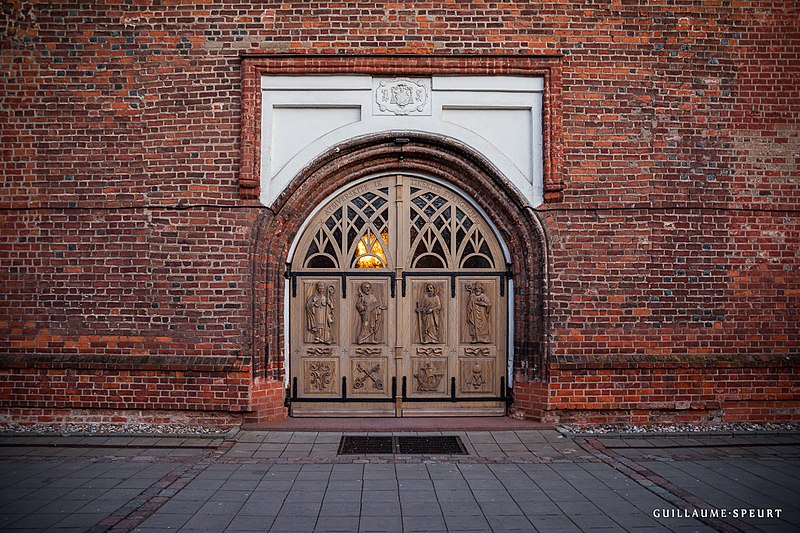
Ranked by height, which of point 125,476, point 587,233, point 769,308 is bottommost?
point 125,476

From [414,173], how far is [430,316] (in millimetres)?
1858

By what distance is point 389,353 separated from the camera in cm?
710

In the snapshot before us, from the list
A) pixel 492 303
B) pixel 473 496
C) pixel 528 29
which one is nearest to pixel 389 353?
pixel 492 303

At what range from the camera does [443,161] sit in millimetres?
7016

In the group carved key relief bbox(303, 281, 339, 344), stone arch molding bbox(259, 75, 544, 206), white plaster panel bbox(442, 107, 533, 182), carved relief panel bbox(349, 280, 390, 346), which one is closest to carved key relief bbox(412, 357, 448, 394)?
carved relief panel bbox(349, 280, 390, 346)

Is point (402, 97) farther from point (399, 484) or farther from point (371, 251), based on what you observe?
point (399, 484)

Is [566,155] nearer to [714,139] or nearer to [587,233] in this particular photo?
[587,233]

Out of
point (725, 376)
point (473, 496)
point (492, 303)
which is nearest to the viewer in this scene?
point (473, 496)

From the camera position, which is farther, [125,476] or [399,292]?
[399,292]

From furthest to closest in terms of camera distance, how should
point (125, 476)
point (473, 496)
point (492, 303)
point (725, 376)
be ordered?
1. point (492, 303)
2. point (725, 376)
3. point (125, 476)
4. point (473, 496)

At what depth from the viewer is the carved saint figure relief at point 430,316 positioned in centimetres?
709

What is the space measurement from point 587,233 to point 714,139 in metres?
2.01

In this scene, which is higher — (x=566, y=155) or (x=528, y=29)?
(x=528, y=29)

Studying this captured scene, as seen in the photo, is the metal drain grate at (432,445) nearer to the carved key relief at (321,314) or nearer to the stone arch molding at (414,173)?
the stone arch molding at (414,173)
